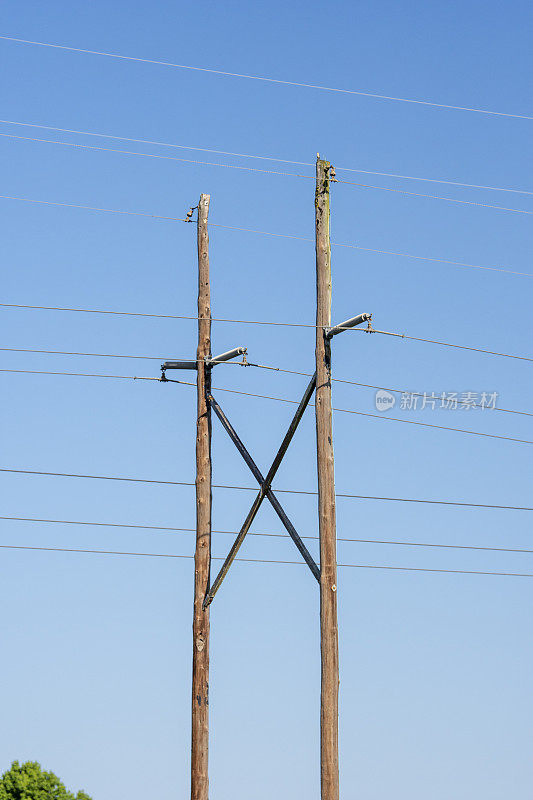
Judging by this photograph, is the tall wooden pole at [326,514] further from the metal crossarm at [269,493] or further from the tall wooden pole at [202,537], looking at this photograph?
the tall wooden pole at [202,537]

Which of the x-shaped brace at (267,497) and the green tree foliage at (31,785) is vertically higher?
the x-shaped brace at (267,497)

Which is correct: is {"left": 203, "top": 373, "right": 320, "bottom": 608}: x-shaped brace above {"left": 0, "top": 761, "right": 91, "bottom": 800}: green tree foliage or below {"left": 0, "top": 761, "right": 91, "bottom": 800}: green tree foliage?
above

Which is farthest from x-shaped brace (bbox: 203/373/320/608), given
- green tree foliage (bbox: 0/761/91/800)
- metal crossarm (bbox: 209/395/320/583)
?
green tree foliage (bbox: 0/761/91/800)

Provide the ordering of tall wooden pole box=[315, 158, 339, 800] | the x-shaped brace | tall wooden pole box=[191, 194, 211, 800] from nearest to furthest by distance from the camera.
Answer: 1. tall wooden pole box=[315, 158, 339, 800]
2. the x-shaped brace
3. tall wooden pole box=[191, 194, 211, 800]

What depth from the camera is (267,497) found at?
14.9 meters

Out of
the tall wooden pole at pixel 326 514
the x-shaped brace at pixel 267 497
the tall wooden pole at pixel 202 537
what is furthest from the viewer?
the tall wooden pole at pixel 202 537

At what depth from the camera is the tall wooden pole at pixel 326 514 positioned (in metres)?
13.4

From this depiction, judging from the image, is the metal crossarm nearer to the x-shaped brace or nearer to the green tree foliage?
the x-shaped brace

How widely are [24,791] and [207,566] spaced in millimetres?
3761

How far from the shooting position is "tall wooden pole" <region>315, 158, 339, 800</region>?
13406mm

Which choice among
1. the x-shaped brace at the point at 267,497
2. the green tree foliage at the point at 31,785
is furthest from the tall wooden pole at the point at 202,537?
the green tree foliage at the point at 31,785

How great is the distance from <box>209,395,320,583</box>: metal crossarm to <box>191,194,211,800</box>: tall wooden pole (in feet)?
1.27

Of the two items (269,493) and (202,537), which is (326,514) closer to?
(269,493)

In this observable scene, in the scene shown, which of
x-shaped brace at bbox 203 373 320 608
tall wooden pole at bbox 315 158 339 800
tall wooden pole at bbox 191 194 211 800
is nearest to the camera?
tall wooden pole at bbox 315 158 339 800
